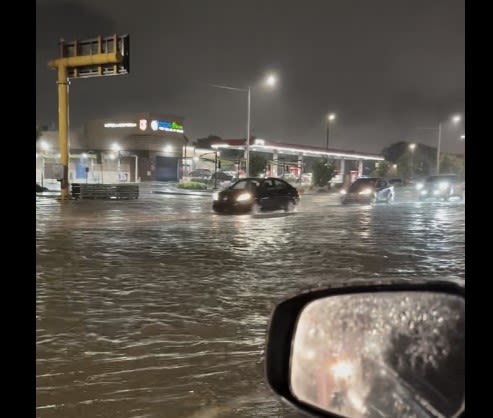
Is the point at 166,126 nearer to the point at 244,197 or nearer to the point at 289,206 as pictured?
the point at 289,206

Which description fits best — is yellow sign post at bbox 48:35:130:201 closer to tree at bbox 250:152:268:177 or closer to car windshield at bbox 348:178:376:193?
car windshield at bbox 348:178:376:193

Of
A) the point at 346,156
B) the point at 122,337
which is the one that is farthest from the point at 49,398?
the point at 346,156

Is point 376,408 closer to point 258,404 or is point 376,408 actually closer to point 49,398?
point 258,404

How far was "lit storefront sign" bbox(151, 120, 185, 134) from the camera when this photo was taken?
63072 mm

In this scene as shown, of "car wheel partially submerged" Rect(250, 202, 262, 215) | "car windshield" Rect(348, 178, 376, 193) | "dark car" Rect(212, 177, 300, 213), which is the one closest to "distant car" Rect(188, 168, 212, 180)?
"car windshield" Rect(348, 178, 376, 193)

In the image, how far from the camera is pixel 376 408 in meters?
1.74

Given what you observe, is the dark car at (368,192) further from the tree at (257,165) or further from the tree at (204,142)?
the tree at (204,142)

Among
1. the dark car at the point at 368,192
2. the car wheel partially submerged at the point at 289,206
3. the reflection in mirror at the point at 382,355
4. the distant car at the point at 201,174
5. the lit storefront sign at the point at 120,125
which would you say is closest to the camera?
the reflection in mirror at the point at 382,355

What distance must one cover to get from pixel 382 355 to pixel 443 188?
35.4 metres

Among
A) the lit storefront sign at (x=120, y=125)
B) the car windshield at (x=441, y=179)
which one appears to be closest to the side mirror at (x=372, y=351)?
the car windshield at (x=441, y=179)

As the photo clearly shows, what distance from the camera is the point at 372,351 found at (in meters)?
1.75

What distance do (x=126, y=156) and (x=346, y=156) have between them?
29251mm

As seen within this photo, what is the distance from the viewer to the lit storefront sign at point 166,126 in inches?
2483

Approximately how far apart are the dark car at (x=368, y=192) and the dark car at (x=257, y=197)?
827 cm
